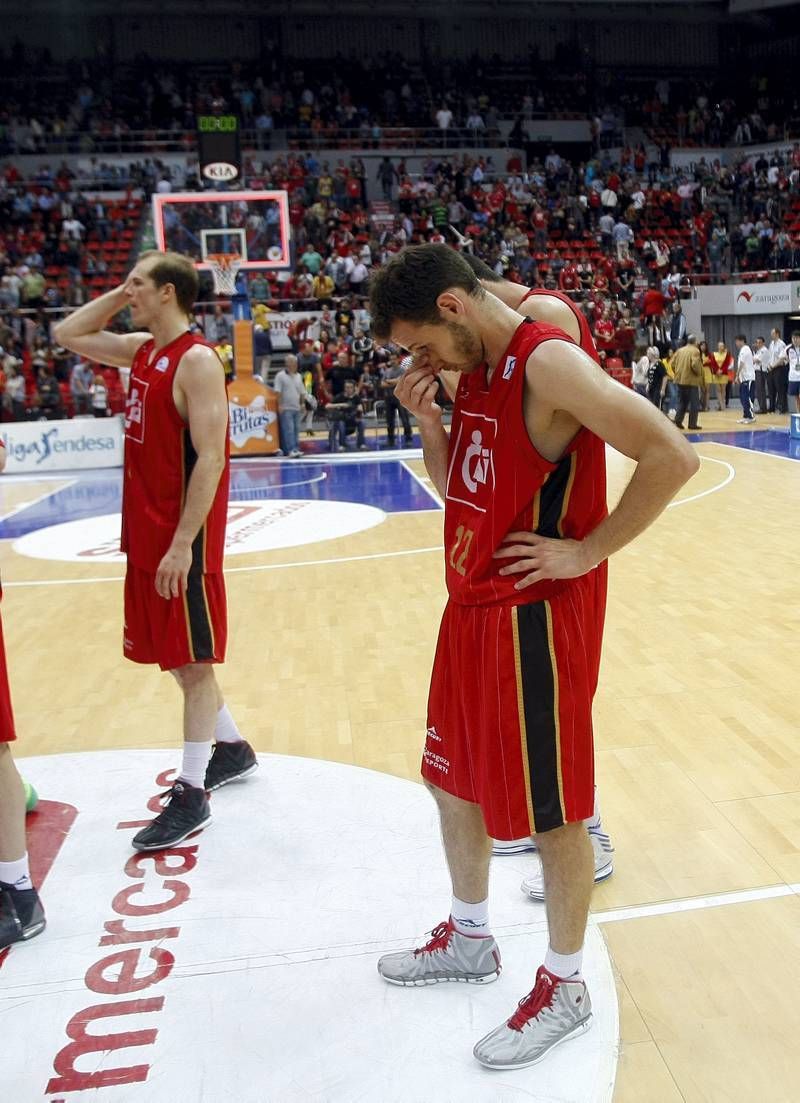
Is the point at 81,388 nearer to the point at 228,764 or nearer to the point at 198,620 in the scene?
the point at 228,764

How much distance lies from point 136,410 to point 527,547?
1876 mm

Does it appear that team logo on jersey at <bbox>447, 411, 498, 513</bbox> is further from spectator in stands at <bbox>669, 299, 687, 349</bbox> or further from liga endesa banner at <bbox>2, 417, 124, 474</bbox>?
spectator in stands at <bbox>669, 299, 687, 349</bbox>

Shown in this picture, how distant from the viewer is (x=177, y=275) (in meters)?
3.56

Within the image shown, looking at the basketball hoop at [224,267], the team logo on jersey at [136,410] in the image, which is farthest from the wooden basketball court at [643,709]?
the basketball hoop at [224,267]

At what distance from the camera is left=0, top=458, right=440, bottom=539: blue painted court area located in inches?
432

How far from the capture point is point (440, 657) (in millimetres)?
2537

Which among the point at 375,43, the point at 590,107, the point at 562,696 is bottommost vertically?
the point at 562,696

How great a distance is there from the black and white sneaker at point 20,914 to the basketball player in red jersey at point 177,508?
20.7 inches

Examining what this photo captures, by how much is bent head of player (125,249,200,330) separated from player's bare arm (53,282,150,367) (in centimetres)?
25

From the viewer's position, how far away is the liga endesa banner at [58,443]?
601 inches

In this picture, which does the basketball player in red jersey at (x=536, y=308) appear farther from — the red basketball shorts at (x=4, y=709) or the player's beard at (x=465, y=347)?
the red basketball shorts at (x=4, y=709)

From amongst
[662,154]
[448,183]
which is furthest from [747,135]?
[448,183]

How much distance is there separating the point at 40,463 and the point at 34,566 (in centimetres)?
735

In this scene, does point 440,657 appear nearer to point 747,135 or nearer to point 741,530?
point 741,530
